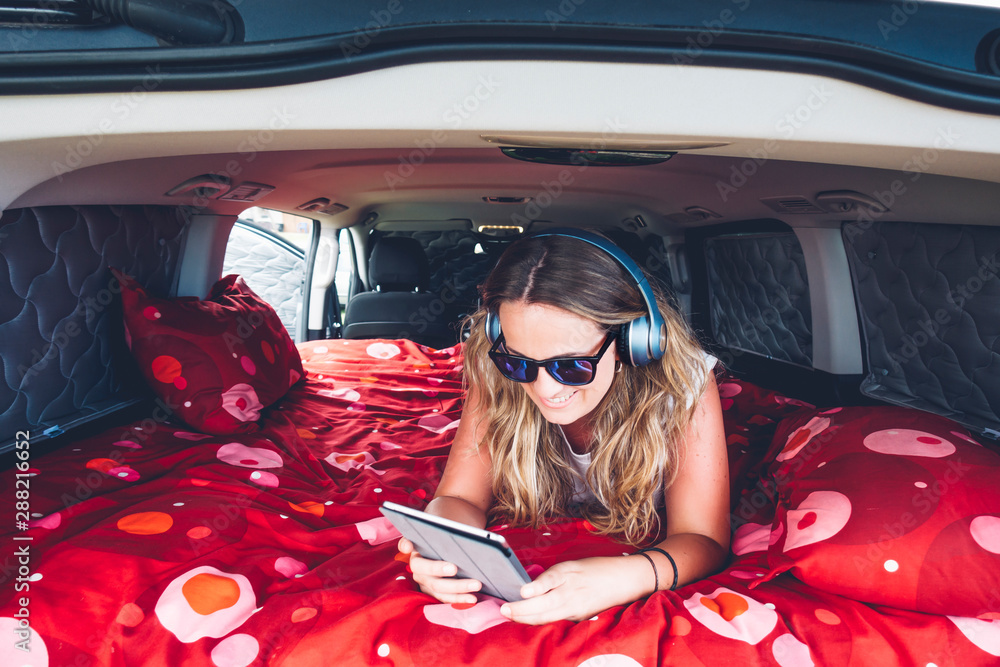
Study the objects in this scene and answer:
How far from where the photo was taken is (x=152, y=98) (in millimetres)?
841

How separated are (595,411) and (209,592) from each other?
37.8 inches

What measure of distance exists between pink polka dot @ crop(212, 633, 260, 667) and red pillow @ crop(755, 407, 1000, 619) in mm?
983

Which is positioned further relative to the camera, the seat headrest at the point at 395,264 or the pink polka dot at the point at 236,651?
the seat headrest at the point at 395,264

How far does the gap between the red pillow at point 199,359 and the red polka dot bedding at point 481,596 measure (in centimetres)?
31

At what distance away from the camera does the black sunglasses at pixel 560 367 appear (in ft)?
3.76

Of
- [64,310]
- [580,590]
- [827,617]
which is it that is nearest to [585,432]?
[580,590]

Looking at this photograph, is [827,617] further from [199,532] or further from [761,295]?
[761,295]

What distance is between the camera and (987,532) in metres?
1.02

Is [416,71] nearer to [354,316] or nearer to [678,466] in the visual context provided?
[678,466]

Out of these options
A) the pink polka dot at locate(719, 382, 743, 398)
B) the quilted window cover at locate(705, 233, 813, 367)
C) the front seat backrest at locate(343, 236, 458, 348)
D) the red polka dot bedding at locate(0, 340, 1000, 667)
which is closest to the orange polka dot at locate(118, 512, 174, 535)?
the red polka dot bedding at locate(0, 340, 1000, 667)

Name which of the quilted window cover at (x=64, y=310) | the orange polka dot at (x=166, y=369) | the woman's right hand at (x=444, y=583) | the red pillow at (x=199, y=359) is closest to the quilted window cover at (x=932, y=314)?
the woman's right hand at (x=444, y=583)

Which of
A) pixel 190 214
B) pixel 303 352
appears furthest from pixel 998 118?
pixel 303 352

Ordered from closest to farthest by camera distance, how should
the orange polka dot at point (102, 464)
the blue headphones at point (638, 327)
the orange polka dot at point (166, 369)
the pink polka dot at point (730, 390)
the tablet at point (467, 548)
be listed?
1. the tablet at point (467, 548)
2. the blue headphones at point (638, 327)
3. the orange polka dot at point (102, 464)
4. the orange polka dot at point (166, 369)
5. the pink polka dot at point (730, 390)

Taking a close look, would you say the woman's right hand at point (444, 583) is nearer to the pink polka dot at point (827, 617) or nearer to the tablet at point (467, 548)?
the tablet at point (467, 548)
